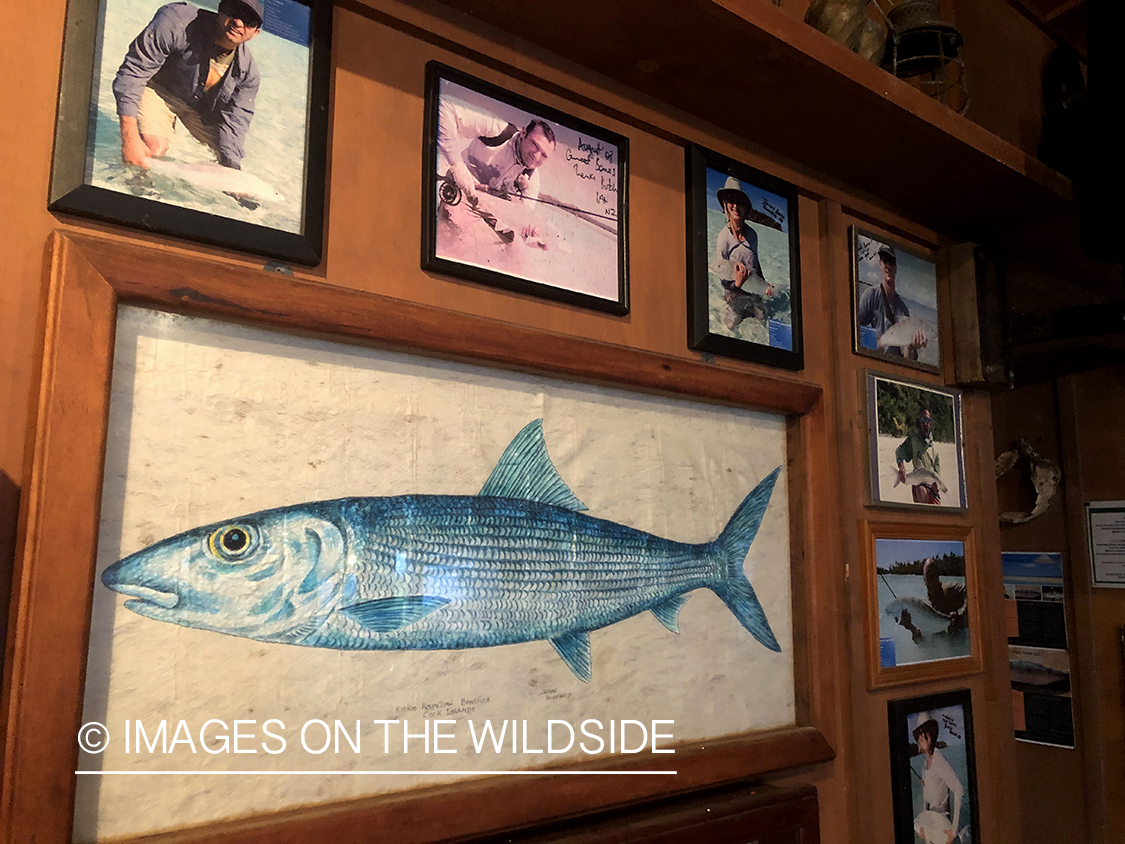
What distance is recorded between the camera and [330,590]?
2.51 ft

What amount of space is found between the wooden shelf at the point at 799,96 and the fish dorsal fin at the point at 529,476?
0.50 m

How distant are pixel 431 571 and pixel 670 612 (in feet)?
1.15

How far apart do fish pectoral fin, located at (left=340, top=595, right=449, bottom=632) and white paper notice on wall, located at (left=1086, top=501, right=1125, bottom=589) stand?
187cm

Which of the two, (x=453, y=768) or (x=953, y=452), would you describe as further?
(x=953, y=452)

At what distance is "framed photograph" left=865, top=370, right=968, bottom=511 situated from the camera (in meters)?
1.31

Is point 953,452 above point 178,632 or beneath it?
above

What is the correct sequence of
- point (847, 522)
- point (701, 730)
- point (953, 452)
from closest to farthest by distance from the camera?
point (701, 730), point (847, 522), point (953, 452)

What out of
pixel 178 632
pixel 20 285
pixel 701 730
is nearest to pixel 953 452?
pixel 701 730

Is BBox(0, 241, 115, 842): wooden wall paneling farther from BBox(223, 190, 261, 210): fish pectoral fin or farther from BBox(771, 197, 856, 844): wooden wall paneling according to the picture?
BBox(771, 197, 856, 844): wooden wall paneling

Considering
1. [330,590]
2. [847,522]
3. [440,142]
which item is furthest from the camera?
[847,522]

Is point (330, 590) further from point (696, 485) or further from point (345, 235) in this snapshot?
point (696, 485)

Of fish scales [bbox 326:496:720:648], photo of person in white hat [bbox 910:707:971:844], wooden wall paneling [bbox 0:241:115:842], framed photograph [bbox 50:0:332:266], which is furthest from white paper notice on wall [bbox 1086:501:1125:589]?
wooden wall paneling [bbox 0:241:115:842]

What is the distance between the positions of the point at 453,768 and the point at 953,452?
109 centimetres

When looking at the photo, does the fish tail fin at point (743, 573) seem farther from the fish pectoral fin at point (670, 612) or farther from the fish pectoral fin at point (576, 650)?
the fish pectoral fin at point (576, 650)
